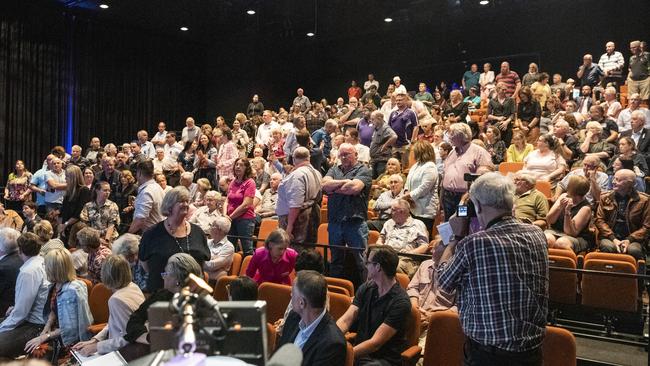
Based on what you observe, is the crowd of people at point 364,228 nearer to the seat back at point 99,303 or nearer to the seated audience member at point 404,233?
the seated audience member at point 404,233

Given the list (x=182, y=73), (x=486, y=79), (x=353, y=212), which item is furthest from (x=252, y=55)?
(x=353, y=212)

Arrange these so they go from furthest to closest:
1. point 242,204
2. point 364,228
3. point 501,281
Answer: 1. point 242,204
2. point 364,228
3. point 501,281

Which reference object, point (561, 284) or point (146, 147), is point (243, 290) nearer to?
point (561, 284)

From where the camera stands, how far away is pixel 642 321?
13.8ft

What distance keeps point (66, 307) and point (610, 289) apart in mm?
3674

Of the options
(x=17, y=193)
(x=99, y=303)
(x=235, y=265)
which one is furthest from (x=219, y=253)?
(x=17, y=193)

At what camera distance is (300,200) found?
4895 mm

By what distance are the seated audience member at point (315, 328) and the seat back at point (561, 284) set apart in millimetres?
2042

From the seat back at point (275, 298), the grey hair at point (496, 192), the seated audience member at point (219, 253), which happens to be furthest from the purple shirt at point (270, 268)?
the grey hair at point (496, 192)

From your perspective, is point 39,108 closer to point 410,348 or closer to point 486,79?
point 486,79

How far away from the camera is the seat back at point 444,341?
3.20 meters

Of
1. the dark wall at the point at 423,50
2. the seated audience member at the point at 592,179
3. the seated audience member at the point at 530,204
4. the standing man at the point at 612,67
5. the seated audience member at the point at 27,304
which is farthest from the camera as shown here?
the dark wall at the point at 423,50

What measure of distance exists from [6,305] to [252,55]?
1295 centimetres

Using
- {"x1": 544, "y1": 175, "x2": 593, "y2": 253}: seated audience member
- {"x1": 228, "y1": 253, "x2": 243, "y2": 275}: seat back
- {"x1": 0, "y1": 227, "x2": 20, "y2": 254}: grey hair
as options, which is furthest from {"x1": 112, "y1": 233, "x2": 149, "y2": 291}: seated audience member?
{"x1": 544, "y1": 175, "x2": 593, "y2": 253}: seated audience member
